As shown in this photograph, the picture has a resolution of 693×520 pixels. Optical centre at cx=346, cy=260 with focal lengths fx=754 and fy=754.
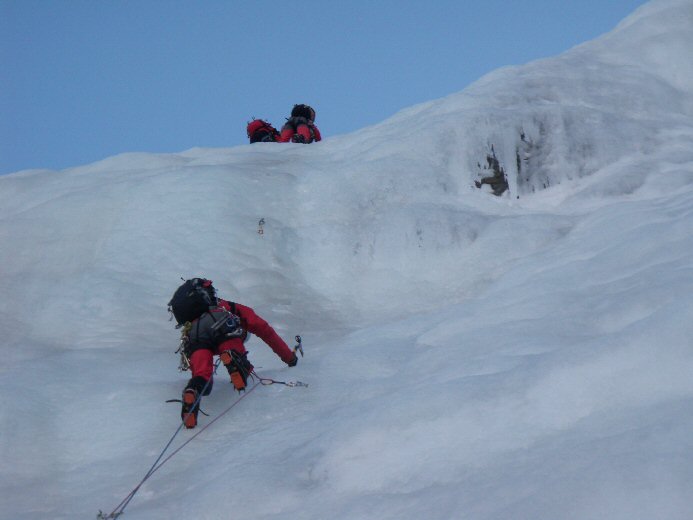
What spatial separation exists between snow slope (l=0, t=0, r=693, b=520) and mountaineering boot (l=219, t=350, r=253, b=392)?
0.20m

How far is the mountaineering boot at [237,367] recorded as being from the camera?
19.6 ft

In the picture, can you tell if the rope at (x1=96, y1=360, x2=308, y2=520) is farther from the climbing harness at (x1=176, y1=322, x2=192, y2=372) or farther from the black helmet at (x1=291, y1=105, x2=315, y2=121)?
the black helmet at (x1=291, y1=105, x2=315, y2=121)

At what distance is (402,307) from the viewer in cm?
809

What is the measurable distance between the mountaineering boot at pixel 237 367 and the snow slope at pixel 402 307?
20 centimetres

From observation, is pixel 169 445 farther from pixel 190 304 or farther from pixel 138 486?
pixel 190 304

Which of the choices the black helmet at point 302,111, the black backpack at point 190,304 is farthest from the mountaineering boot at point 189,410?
the black helmet at point 302,111

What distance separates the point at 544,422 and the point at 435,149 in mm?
6765

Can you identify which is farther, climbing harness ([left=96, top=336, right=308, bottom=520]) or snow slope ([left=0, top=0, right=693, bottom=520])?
climbing harness ([left=96, top=336, right=308, bottom=520])

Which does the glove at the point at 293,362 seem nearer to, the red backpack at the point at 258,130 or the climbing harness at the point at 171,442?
the climbing harness at the point at 171,442

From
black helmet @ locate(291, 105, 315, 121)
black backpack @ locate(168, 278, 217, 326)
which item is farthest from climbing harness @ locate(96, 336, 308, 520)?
black helmet @ locate(291, 105, 315, 121)

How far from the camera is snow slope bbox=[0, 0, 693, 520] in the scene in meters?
3.47

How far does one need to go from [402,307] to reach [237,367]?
2558mm

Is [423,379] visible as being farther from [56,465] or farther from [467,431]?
[56,465]

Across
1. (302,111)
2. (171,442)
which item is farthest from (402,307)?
(302,111)
